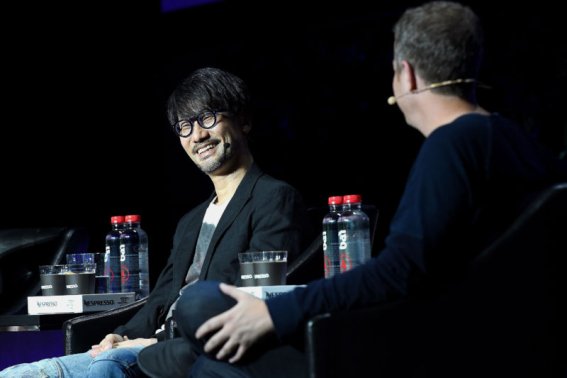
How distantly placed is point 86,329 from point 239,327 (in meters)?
1.62

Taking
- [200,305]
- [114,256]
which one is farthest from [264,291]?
[114,256]

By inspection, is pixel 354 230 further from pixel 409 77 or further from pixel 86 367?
pixel 409 77

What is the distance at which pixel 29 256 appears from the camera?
4164mm

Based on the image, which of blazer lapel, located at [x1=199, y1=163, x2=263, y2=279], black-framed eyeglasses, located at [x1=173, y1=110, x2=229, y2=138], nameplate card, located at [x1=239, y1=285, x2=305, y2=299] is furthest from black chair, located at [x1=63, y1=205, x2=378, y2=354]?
nameplate card, located at [x1=239, y1=285, x2=305, y2=299]

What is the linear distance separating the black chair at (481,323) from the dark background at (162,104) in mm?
3431

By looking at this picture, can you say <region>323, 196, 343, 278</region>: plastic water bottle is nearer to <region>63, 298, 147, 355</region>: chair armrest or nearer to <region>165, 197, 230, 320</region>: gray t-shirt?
<region>165, 197, 230, 320</region>: gray t-shirt

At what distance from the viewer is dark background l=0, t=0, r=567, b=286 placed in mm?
5238

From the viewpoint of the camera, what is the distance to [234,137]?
3.03 m

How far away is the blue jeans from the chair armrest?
0.28 m

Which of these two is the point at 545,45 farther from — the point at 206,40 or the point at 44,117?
the point at 44,117

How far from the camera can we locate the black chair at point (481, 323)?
1.54 meters

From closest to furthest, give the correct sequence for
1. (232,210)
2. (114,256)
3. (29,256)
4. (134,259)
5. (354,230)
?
(354,230)
(232,210)
(134,259)
(114,256)
(29,256)

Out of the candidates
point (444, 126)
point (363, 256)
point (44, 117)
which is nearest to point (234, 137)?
point (363, 256)

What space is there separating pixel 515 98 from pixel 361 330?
3.48 m
